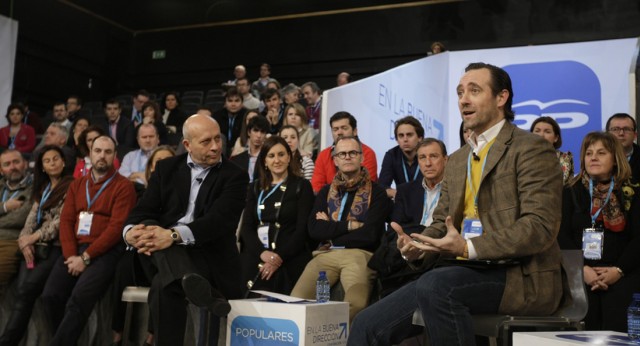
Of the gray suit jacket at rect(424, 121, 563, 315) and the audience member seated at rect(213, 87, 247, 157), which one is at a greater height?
the audience member seated at rect(213, 87, 247, 157)

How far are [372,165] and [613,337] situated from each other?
2.87 meters

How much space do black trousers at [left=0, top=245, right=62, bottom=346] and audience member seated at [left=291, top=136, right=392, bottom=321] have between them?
174 cm

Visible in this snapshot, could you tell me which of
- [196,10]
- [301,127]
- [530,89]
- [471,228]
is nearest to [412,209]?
[471,228]

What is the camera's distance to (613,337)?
2041 mm

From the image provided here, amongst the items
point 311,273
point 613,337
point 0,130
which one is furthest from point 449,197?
point 0,130

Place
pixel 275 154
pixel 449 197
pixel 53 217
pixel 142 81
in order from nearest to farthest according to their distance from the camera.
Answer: pixel 449 197 → pixel 275 154 → pixel 53 217 → pixel 142 81

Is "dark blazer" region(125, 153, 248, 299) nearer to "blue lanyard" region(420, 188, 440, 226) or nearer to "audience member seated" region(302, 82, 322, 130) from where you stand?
"blue lanyard" region(420, 188, 440, 226)

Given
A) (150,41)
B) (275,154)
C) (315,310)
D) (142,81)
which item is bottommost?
(315,310)

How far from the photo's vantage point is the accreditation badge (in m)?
3.21

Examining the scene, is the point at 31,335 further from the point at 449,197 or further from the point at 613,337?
the point at 613,337

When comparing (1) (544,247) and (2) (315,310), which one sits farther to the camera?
(2) (315,310)

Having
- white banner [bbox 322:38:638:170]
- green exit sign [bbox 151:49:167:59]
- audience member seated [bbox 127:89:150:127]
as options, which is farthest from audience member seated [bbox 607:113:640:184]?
green exit sign [bbox 151:49:167:59]

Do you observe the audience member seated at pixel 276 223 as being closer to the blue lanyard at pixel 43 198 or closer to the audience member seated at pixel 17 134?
the blue lanyard at pixel 43 198

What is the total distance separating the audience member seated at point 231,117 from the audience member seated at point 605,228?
15.0 feet
